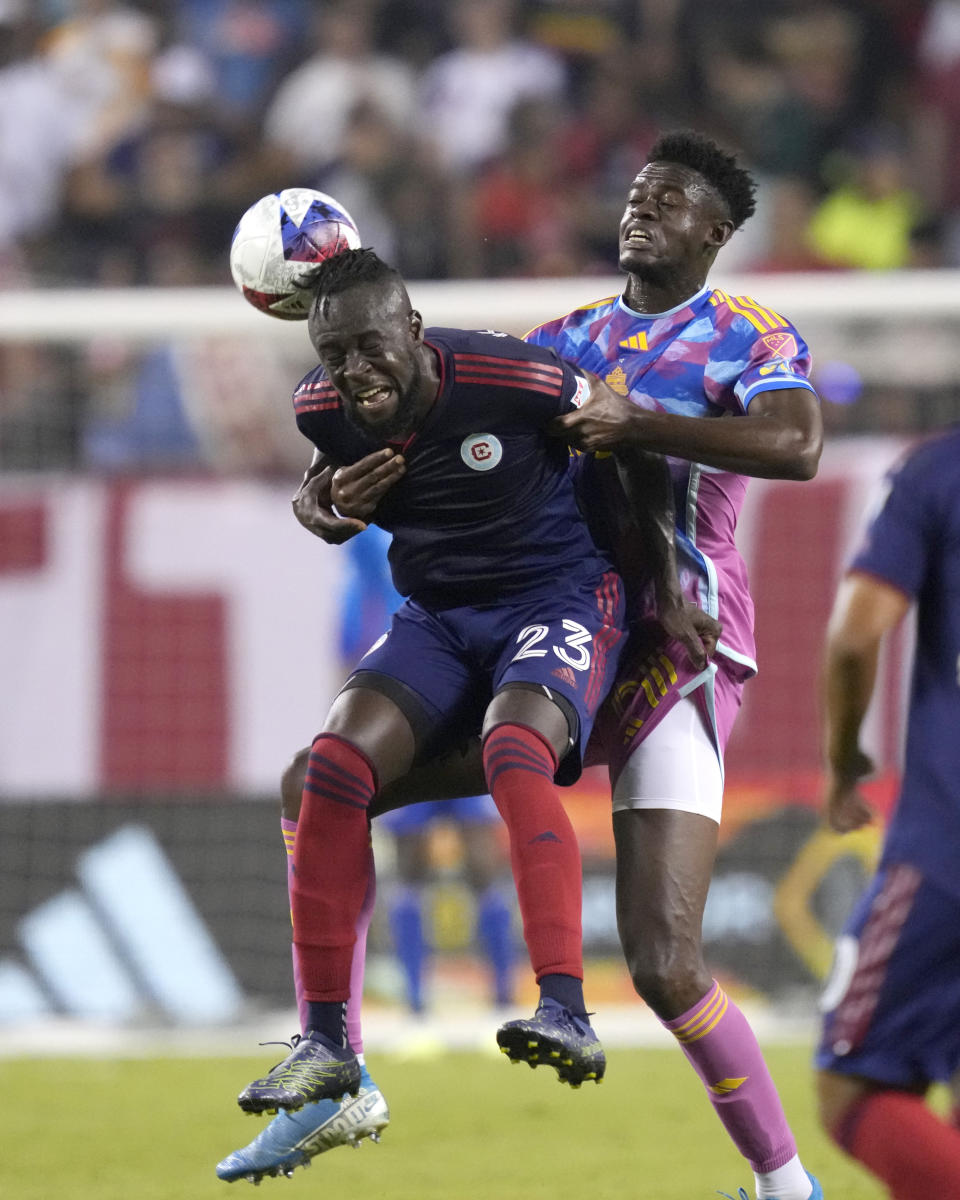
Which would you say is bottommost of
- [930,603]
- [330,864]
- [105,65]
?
[330,864]

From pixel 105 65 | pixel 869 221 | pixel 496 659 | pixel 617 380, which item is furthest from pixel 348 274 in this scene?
pixel 105 65

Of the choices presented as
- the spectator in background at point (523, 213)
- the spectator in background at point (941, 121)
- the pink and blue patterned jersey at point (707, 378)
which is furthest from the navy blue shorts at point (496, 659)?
the spectator in background at point (941, 121)

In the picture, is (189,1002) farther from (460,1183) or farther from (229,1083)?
(460,1183)

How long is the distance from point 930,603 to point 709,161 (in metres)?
1.41

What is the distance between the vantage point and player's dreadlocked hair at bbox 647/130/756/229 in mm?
4598

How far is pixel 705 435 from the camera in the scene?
4172mm

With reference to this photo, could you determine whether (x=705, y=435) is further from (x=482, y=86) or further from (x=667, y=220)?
(x=482, y=86)

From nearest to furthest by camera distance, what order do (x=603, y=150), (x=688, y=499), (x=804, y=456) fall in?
(x=804, y=456) → (x=688, y=499) → (x=603, y=150)

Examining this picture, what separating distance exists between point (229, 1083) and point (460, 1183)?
7.16 feet

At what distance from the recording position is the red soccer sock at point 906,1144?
3.62 meters

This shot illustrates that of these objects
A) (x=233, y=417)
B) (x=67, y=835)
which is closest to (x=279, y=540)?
(x=233, y=417)

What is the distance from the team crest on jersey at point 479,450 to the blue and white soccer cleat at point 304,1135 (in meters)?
1.41

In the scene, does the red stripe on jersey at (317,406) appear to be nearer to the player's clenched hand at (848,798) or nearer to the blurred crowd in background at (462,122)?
the player's clenched hand at (848,798)

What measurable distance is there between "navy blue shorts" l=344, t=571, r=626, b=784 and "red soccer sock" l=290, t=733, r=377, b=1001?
0.18 metres
